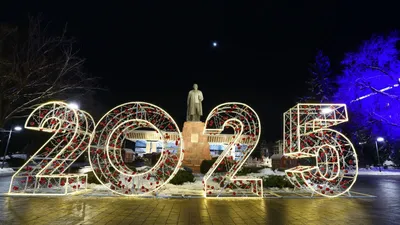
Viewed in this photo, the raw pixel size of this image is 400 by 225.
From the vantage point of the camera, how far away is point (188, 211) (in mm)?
7047

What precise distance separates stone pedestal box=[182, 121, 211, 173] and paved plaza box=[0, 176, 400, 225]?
8.38 m

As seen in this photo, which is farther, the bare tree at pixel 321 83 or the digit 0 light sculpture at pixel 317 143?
the bare tree at pixel 321 83

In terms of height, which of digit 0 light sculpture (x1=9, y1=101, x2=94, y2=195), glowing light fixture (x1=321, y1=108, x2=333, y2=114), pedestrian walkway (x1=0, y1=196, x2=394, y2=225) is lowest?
pedestrian walkway (x1=0, y1=196, x2=394, y2=225)

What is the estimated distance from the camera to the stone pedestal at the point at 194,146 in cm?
1744

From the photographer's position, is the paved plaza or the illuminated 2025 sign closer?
the paved plaza

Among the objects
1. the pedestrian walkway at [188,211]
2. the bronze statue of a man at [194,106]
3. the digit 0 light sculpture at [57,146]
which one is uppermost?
the bronze statue of a man at [194,106]

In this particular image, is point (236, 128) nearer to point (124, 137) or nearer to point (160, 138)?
point (160, 138)

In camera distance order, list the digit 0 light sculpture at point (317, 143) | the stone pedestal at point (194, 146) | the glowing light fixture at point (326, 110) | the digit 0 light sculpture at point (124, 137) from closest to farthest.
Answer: the digit 0 light sculpture at point (124, 137), the digit 0 light sculpture at point (317, 143), the glowing light fixture at point (326, 110), the stone pedestal at point (194, 146)

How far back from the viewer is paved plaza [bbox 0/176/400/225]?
6076 mm

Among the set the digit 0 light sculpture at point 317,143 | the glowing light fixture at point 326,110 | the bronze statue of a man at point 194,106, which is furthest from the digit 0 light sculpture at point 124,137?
the bronze statue of a man at point 194,106

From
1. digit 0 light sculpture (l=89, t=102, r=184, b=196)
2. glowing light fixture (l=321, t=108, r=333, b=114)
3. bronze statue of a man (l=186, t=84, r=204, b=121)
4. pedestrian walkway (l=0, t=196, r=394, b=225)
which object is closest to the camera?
pedestrian walkway (l=0, t=196, r=394, b=225)

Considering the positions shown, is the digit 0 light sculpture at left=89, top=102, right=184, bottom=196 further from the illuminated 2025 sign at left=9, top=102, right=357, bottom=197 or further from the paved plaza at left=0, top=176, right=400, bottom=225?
Answer: the paved plaza at left=0, top=176, right=400, bottom=225

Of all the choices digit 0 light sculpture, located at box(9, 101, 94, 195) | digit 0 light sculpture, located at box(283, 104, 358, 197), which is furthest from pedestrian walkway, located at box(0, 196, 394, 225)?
digit 0 light sculpture, located at box(283, 104, 358, 197)

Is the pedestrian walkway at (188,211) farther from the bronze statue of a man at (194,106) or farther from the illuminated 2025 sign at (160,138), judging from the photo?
the bronze statue of a man at (194,106)
